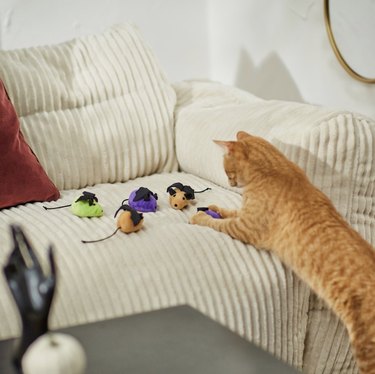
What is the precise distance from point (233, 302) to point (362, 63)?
102cm

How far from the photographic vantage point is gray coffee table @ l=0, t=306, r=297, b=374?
1.00 metres

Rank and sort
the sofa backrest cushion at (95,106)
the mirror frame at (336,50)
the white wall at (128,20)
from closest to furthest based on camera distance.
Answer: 1. the sofa backrest cushion at (95,106)
2. the mirror frame at (336,50)
3. the white wall at (128,20)

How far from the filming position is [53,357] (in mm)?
884

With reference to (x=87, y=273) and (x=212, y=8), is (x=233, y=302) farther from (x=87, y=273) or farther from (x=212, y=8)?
(x=212, y=8)

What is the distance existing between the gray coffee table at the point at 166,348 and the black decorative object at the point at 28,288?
0.06 metres

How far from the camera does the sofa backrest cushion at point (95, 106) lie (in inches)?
85.0

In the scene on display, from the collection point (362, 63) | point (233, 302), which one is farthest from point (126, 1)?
point (233, 302)

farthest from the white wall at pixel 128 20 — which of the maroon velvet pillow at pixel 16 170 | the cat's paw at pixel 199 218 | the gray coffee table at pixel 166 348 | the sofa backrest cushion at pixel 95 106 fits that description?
the gray coffee table at pixel 166 348

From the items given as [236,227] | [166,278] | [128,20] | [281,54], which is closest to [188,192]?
[236,227]

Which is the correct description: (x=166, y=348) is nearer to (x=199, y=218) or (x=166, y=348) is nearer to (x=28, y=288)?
(x=28, y=288)

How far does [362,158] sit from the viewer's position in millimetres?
1797

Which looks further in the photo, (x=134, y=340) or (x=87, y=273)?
(x=87, y=273)

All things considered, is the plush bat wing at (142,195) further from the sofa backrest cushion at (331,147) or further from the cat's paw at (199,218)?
the sofa backrest cushion at (331,147)

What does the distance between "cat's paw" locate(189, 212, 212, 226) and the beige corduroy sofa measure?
3 centimetres
